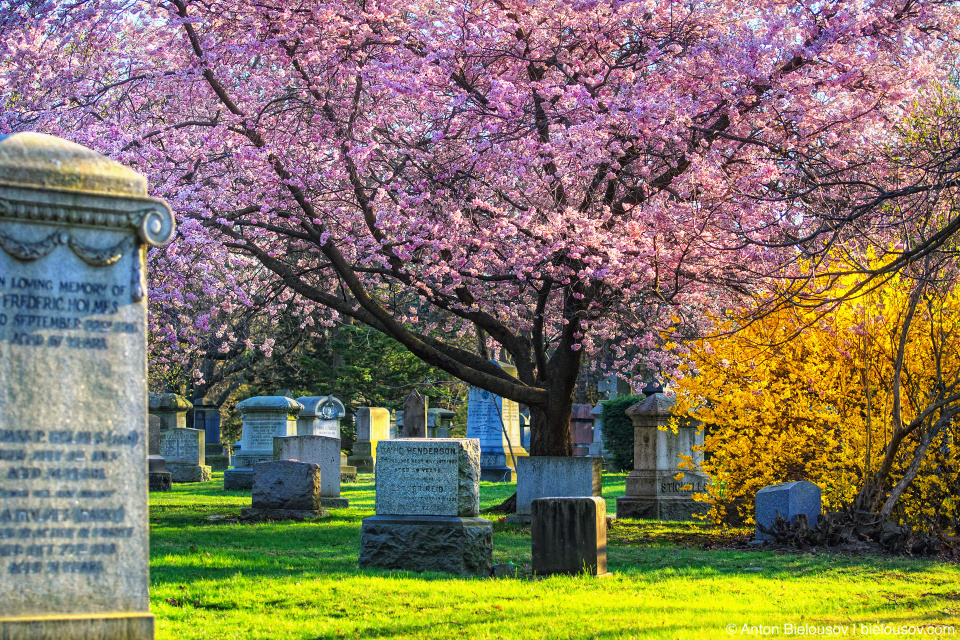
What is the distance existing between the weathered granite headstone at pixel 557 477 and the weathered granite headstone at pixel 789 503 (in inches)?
98.8

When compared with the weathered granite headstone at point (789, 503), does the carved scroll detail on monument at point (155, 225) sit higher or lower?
higher

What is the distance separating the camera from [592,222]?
41.7 ft

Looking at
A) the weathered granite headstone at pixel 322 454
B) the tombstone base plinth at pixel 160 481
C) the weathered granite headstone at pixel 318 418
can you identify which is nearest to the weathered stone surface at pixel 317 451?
the weathered granite headstone at pixel 322 454

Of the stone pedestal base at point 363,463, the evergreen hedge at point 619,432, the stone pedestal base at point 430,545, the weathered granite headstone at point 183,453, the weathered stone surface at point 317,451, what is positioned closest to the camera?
the stone pedestal base at point 430,545

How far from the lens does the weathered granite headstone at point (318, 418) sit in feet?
88.3

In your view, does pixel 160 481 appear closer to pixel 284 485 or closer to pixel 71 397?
pixel 284 485

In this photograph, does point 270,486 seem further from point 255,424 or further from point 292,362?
point 292,362

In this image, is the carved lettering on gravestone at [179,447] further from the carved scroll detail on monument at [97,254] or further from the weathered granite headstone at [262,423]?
the carved scroll detail on monument at [97,254]

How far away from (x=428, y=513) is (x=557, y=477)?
466 cm

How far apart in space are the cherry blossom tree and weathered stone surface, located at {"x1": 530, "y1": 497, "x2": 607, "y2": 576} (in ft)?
14.1

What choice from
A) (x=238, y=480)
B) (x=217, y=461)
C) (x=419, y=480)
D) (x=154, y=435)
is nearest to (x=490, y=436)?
(x=238, y=480)

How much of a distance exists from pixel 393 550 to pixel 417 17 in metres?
7.83

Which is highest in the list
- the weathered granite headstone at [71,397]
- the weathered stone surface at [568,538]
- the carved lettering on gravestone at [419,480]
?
the weathered granite headstone at [71,397]

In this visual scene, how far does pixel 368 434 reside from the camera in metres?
30.3
